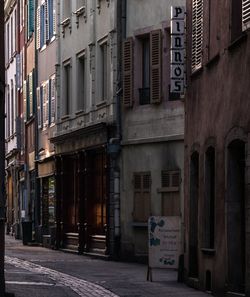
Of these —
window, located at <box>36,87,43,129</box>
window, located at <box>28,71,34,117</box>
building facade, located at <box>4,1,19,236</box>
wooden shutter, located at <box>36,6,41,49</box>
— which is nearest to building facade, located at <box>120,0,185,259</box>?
window, located at <box>36,87,43,129</box>

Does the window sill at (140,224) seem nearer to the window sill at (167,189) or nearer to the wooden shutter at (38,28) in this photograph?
the window sill at (167,189)

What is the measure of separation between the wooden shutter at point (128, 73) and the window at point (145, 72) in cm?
28

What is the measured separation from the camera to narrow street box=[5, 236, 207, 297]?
20312 millimetres

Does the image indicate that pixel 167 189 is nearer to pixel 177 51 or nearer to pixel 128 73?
pixel 128 73

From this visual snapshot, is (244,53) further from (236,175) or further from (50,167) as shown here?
(50,167)

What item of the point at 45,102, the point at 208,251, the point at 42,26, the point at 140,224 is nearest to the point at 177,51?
the point at 208,251

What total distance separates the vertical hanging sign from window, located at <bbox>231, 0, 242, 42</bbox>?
21.5 feet

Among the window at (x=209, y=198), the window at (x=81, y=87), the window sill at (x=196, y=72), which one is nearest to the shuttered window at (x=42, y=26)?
the window at (x=81, y=87)

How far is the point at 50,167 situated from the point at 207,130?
70.7 ft

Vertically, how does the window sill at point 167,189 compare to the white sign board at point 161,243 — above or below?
above

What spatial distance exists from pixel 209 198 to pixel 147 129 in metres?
11.2

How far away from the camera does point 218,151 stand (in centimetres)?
1911

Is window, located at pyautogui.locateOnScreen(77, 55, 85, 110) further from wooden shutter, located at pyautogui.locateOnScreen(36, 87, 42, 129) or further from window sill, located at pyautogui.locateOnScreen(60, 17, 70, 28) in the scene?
wooden shutter, located at pyautogui.locateOnScreen(36, 87, 42, 129)

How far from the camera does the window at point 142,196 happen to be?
102 feet
